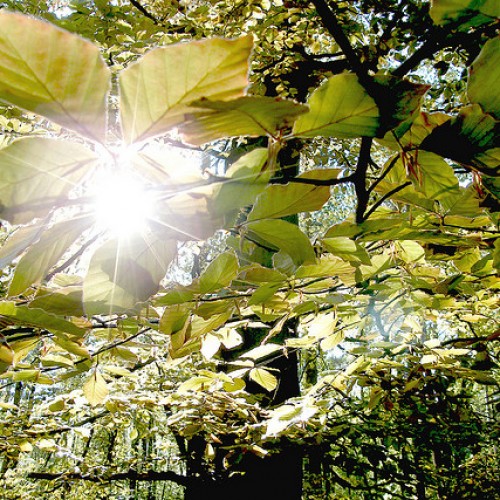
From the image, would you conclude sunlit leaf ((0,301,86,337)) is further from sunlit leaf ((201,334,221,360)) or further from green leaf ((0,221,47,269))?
sunlit leaf ((201,334,221,360))

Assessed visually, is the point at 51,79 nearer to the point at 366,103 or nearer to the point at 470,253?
the point at 366,103

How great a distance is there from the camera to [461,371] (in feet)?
5.47

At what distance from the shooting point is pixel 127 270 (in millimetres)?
416

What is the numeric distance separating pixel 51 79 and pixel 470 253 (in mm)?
1027

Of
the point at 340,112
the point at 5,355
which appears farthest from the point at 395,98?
the point at 5,355

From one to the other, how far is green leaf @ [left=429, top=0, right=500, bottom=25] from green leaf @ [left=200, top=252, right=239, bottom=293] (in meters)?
0.39

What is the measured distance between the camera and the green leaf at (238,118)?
27cm

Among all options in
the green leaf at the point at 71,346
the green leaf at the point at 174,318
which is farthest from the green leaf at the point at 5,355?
the green leaf at the point at 174,318

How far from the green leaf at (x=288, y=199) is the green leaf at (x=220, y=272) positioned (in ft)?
0.55

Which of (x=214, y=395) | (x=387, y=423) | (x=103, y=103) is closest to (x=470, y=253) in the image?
(x=103, y=103)

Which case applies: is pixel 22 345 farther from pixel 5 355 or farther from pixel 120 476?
pixel 120 476

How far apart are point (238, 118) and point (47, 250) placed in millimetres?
223

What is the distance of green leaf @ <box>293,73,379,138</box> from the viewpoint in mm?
328

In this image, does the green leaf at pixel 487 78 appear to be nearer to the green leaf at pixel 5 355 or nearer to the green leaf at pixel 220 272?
the green leaf at pixel 220 272
